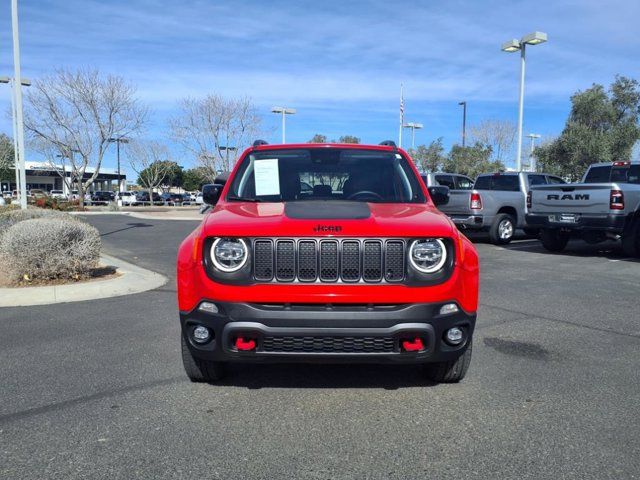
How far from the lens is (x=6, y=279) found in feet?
27.7

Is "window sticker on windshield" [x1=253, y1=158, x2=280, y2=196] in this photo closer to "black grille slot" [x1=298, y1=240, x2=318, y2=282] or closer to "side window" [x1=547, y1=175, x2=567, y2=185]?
"black grille slot" [x1=298, y1=240, x2=318, y2=282]

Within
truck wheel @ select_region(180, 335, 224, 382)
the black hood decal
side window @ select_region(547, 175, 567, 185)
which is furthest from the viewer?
side window @ select_region(547, 175, 567, 185)

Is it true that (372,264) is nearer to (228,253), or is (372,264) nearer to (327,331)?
(327,331)

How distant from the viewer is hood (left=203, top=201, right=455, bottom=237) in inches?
135

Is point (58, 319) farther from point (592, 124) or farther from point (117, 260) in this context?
point (592, 124)

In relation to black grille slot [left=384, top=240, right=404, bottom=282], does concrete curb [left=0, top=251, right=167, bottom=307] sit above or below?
below

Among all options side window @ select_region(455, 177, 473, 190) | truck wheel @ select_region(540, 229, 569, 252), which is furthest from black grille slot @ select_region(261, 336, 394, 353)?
side window @ select_region(455, 177, 473, 190)

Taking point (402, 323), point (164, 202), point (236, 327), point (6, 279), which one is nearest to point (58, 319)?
point (6, 279)

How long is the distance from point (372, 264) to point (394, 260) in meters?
0.14

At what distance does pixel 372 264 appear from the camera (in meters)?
3.42

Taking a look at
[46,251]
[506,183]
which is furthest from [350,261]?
[506,183]

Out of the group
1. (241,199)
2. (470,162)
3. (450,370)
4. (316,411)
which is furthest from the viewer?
(470,162)

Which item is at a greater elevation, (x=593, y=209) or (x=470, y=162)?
(x=470, y=162)

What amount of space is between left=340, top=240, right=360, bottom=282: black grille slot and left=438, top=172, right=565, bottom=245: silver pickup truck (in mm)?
11004
